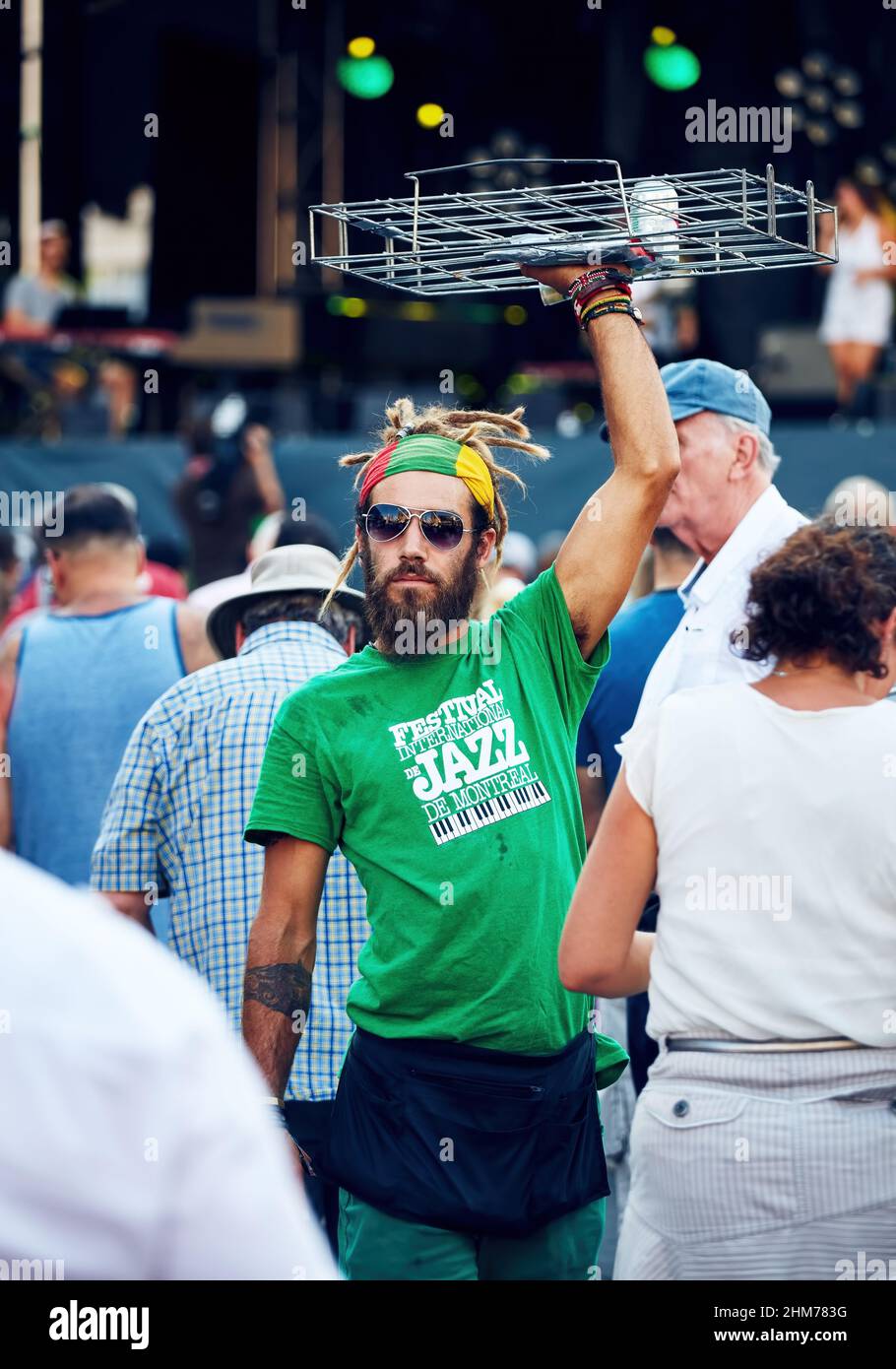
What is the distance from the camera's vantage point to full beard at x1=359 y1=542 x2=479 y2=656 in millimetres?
2736

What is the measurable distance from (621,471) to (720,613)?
0.68 m

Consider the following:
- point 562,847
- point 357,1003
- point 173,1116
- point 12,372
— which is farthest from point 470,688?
point 12,372

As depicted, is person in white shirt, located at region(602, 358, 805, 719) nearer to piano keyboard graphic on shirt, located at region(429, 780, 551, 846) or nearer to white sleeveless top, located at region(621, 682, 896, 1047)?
piano keyboard graphic on shirt, located at region(429, 780, 551, 846)

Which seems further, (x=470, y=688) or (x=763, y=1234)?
(x=470, y=688)

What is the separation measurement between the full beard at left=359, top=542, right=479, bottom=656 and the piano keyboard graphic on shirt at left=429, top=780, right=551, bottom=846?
0.94 ft

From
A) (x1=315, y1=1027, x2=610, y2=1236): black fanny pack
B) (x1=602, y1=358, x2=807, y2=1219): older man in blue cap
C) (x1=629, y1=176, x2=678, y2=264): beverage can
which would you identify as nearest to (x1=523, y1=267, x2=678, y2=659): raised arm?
(x1=629, y1=176, x2=678, y2=264): beverage can

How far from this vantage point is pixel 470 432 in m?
2.91

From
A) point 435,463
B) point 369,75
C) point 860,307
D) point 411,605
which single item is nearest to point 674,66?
point 369,75

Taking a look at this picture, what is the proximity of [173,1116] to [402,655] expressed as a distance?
73.7 inches

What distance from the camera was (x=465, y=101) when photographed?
1684 centimetres

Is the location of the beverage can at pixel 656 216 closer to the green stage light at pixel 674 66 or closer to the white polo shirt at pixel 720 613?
the white polo shirt at pixel 720 613

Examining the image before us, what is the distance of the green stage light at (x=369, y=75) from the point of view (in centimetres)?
1686

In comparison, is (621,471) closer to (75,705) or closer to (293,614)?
(293,614)
